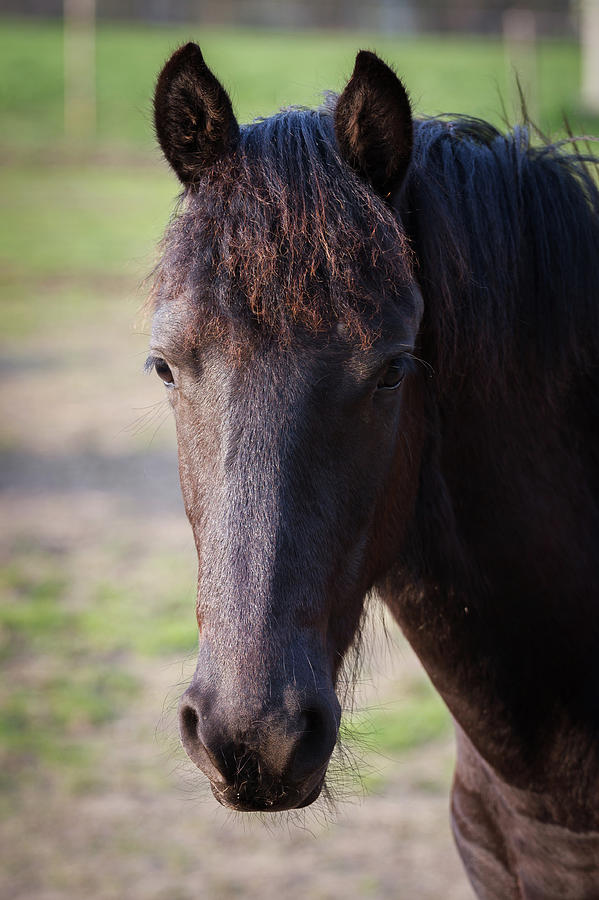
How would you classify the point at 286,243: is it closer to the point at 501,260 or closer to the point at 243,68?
the point at 501,260

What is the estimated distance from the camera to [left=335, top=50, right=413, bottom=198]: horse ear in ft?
6.37

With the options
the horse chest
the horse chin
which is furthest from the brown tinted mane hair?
the horse chest

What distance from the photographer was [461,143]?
7.56 ft

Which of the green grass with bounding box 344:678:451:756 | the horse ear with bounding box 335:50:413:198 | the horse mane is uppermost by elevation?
the horse ear with bounding box 335:50:413:198

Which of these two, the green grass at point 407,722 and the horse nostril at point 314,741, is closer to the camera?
the horse nostril at point 314,741

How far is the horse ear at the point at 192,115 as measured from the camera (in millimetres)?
1992

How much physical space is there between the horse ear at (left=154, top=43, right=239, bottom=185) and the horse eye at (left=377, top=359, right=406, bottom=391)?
62 centimetres

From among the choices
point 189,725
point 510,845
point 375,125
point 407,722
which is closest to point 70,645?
point 407,722

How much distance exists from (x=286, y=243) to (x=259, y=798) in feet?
3.63

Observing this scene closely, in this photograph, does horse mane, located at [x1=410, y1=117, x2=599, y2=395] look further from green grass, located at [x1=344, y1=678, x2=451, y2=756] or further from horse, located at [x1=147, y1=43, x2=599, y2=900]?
green grass, located at [x1=344, y1=678, x2=451, y2=756]

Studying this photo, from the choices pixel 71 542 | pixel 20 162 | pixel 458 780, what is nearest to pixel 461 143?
pixel 458 780

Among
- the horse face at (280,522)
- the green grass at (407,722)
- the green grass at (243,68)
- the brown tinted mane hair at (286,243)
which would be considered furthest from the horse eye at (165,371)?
the green grass at (243,68)

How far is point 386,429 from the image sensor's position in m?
1.96

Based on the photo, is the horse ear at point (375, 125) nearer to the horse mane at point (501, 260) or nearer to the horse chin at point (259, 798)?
the horse mane at point (501, 260)
